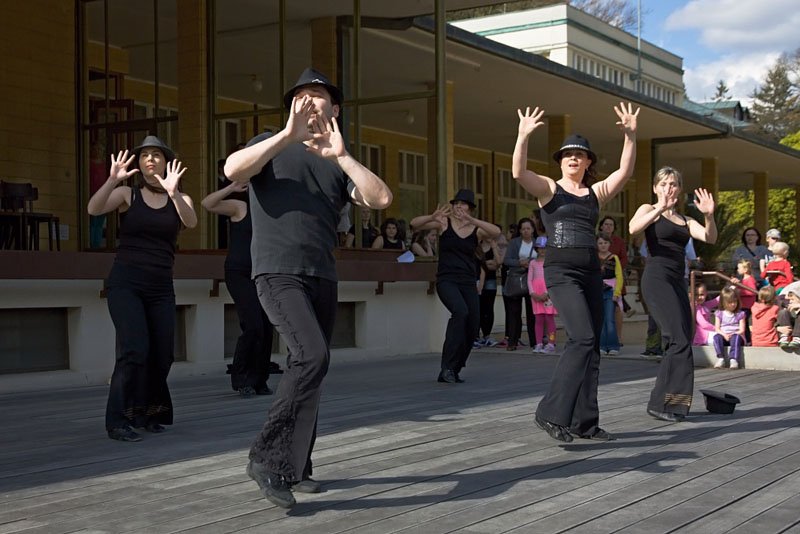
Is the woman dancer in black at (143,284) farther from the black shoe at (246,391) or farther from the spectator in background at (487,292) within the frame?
the spectator in background at (487,292)

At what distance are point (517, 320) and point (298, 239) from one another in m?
9.82

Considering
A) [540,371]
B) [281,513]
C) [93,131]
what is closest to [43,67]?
[93,131]

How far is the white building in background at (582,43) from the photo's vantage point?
49.3 metres

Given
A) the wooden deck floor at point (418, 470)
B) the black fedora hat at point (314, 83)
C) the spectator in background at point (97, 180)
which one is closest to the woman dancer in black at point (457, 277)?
the wooden deck floor at point (418, 470)

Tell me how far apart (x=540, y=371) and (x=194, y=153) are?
6.60m

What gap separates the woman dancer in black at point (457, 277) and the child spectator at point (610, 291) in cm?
364

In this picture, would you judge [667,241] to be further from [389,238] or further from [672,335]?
[389,238]

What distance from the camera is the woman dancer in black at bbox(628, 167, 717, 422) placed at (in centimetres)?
744

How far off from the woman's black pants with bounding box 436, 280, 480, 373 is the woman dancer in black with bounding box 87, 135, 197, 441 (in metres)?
3.71

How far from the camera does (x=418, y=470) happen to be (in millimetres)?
5492

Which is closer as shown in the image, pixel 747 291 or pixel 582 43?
pixel 747 291

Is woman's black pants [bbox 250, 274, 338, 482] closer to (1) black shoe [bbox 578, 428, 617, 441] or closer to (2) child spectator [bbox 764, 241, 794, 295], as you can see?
(1) black shoe [bbox 578, 428, 617, 441]

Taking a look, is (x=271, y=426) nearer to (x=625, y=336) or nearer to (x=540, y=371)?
(x=540, y=371)

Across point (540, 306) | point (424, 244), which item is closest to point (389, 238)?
point (424, 244)
